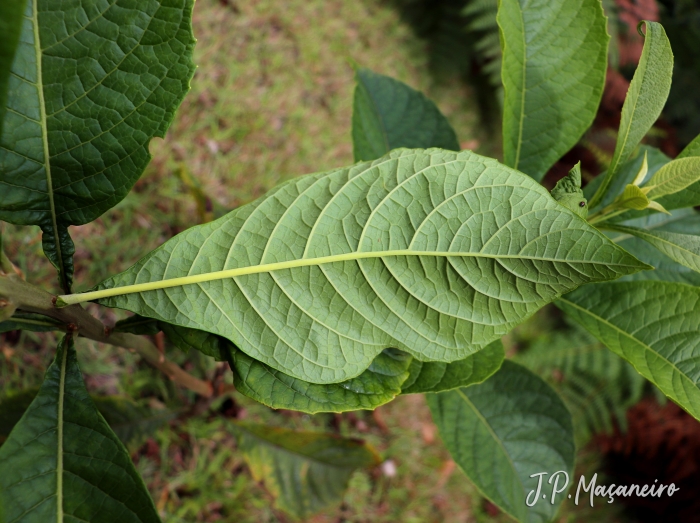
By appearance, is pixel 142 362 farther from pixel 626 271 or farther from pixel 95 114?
pixel 626 271

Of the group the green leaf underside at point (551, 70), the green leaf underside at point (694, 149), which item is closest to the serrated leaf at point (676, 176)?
the green leaf underside at point (694, 149)

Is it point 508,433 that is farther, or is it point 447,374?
point 508,433

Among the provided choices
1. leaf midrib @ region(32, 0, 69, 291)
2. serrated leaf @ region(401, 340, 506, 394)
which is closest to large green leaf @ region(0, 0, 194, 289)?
leaf midrib @ region(32, 0, 69, 291)

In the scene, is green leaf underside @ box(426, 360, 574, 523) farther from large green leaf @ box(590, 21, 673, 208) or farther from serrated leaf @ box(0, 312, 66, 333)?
serrated leaf @ box(0, 312, 66, 333)

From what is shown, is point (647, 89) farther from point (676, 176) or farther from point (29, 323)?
point (29, 323)

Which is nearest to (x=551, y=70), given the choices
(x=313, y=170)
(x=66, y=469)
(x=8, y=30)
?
(x=8, y=30)

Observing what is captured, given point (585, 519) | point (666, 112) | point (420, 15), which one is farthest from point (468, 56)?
point (585, 519)

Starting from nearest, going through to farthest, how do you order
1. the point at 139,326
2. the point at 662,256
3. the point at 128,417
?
1. the point at 139,326
2. the point at 662,256
3. the point at 128,417

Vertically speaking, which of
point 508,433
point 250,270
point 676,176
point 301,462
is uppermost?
point 676,176
